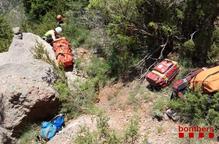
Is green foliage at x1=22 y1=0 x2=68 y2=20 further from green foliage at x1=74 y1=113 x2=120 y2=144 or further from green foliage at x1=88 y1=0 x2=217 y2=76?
green foliage at x1=74 y1=113 x2=120 y2=144

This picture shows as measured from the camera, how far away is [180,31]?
27.2 ft

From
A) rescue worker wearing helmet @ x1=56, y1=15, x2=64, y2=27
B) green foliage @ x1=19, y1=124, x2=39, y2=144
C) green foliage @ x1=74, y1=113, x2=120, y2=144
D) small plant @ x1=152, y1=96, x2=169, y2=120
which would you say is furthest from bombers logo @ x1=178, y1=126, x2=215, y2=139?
rescue worker wearing helmet @ x1=56, y1=15, x2=64, y2=27

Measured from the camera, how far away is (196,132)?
6648mm

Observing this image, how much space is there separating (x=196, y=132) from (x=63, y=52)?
4.26 m

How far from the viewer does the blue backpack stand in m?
7.79

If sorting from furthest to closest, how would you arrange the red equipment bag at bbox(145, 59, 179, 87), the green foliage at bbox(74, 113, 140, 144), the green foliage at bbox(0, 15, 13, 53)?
the green foliage at bbox(0, 15, 13, 53)
the red equipment bag at bbox(145, 59, 179, 87)
the green foliage at bbox(74, 113, 140, 144)

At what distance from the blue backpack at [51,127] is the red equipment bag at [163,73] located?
184cm

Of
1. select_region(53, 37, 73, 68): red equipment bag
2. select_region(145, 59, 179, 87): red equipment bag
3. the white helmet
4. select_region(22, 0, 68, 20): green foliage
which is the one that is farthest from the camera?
select_region(22, 0, 68, 20): green foliage

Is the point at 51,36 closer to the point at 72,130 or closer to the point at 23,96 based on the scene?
the point at 23,96

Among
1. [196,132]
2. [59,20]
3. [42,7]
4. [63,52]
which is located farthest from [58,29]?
[196,132]

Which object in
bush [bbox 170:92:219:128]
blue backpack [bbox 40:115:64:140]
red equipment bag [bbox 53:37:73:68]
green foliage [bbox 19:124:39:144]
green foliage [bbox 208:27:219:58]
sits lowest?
green foliage [bbox 19:124:39:144]

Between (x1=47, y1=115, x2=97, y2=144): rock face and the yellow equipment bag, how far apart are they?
1.92m

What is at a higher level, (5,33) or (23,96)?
(23,96)

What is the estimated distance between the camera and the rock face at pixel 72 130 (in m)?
7.40
